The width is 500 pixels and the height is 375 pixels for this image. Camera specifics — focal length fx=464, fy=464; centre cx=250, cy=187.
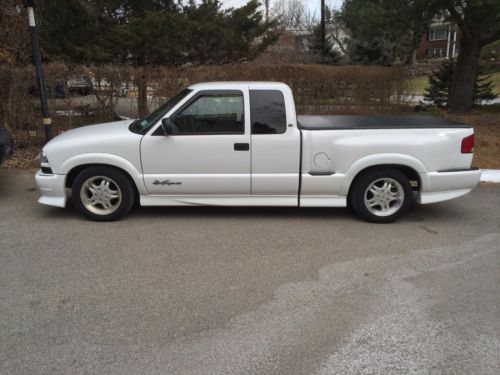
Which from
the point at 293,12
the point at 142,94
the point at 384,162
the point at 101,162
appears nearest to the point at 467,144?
the point at 384,162

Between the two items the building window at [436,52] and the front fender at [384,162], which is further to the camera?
the building window at [436,52]

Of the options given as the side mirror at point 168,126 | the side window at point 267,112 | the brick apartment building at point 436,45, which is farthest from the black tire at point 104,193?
the brick apartment building at point 436,45

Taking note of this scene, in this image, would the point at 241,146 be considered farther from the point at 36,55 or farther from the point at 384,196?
the point at 36,55

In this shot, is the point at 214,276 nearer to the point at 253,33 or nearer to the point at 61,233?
the point at 61,233

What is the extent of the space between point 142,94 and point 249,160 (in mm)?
5742

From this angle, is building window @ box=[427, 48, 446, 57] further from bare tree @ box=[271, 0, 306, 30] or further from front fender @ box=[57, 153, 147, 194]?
front fender @ box=[57, 153, 147, 194]

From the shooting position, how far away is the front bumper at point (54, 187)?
18.2 feet

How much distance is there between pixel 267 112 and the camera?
5.53m

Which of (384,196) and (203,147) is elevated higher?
(203,147)

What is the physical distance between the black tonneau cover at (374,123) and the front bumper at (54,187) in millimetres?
2984

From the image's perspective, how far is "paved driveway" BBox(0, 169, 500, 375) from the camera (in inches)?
120

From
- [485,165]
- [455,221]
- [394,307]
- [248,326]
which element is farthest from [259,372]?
[485,165]

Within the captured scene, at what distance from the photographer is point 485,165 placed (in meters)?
8.85

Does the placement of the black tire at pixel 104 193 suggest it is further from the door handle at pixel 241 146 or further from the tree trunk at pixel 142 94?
the tree trunk at pixel 142 94
